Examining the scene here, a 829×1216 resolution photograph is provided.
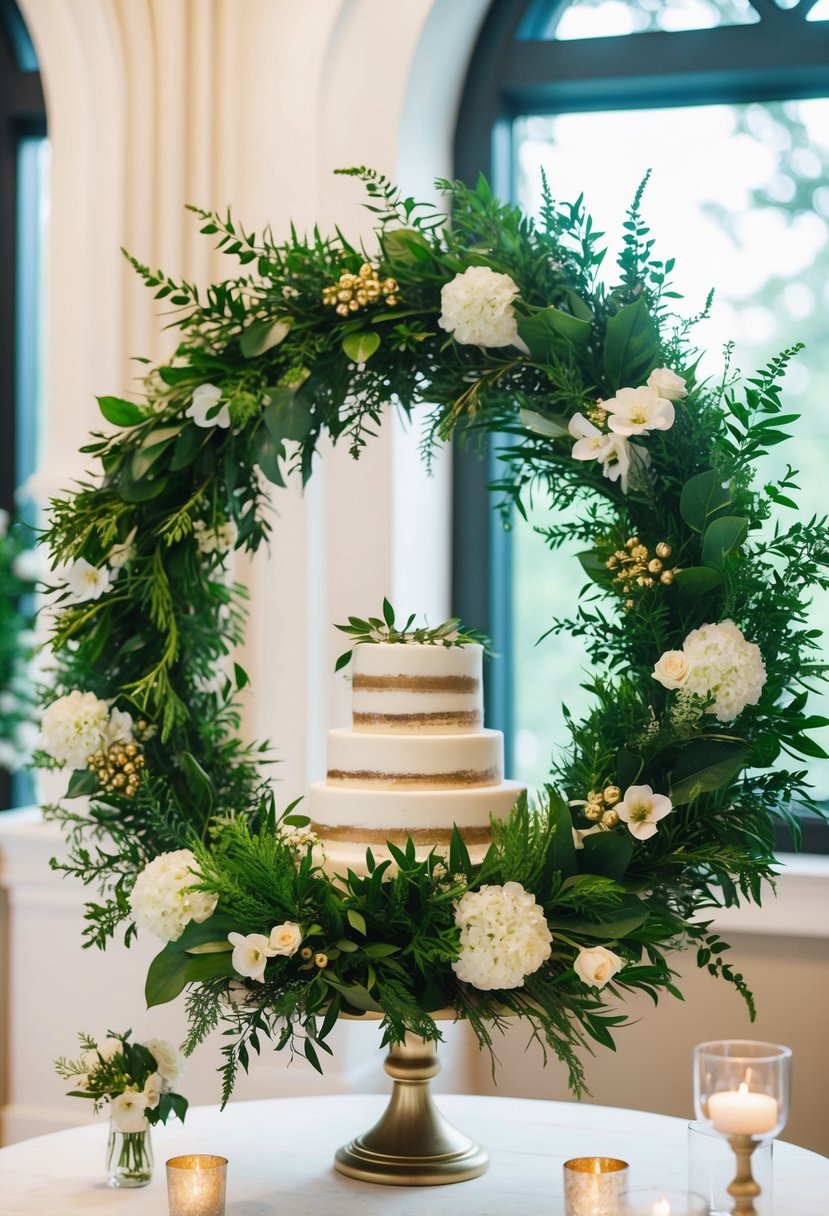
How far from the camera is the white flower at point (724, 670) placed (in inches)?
55.1

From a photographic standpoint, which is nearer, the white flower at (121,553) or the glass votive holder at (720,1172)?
the glass votive holder at (720,1172)

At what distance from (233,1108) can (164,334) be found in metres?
1.23

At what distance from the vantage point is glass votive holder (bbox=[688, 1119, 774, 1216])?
1175 millimetres

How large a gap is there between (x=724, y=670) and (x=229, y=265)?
1272 millimetres

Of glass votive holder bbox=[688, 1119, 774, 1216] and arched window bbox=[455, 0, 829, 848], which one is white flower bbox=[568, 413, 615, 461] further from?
arched window bbox=[455, 0, 829, 848]

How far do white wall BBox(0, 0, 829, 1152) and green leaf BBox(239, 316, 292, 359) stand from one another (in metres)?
0.60

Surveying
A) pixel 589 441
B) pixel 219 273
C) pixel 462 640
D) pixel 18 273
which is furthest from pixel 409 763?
pixel 18 273

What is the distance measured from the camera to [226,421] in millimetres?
1692

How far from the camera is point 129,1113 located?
1465 mm

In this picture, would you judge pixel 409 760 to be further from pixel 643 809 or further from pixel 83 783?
pixel 83 783

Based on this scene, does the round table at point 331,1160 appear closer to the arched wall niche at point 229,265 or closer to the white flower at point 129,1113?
the white flower at point 129,1113

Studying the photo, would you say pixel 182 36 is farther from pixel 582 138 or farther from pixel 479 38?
pixel 582 138

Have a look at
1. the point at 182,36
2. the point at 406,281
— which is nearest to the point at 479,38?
the point at 182,36

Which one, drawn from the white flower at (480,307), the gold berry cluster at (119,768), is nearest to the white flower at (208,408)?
the white flower at (480,307)
